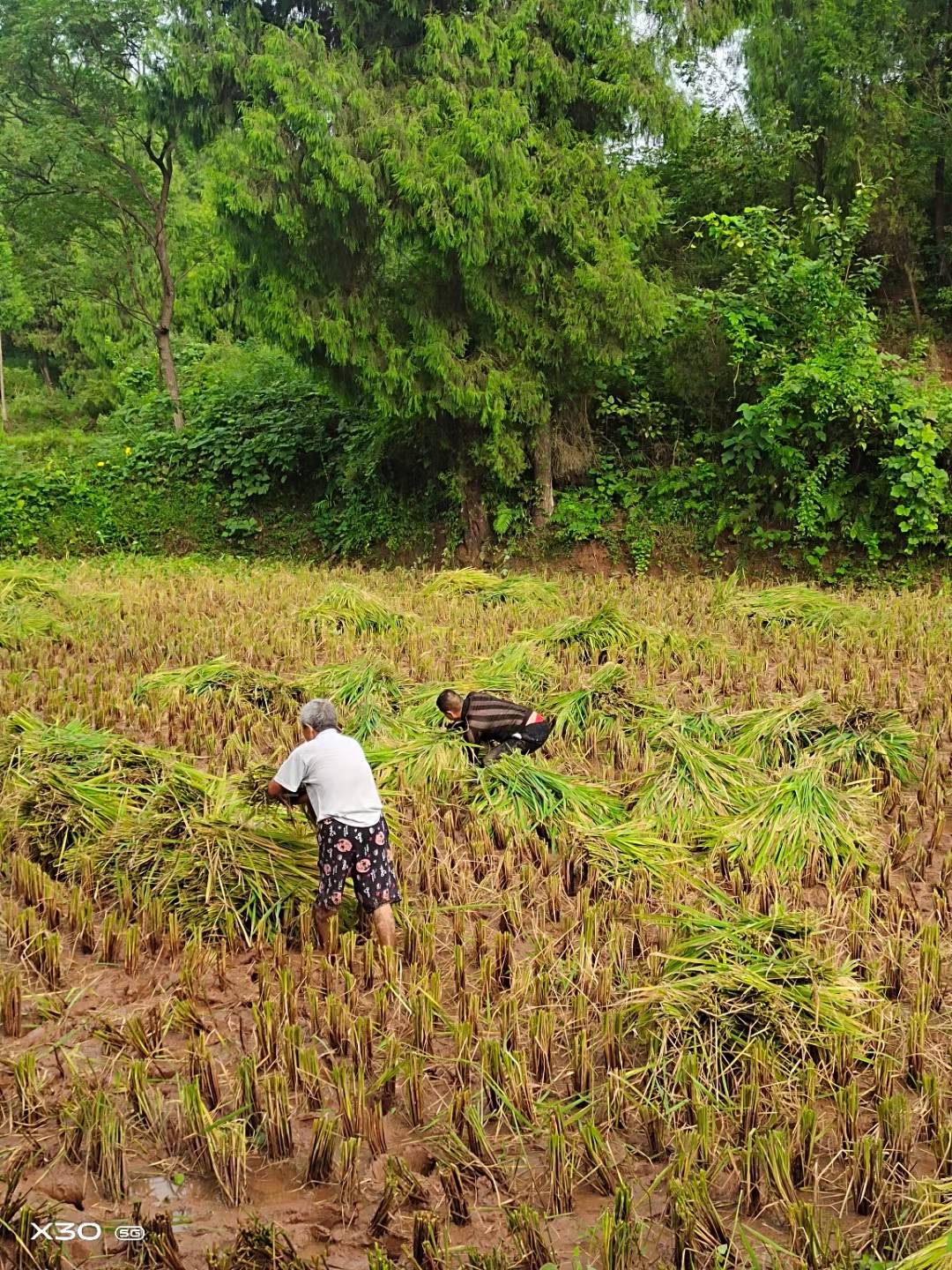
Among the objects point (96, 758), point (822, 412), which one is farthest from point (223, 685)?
point (822, 412)

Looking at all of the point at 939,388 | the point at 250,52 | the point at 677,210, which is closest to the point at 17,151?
the point at 250,52

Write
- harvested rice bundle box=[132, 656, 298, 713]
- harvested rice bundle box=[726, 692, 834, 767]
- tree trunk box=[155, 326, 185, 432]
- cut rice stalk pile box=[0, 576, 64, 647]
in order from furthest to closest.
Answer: tree trunk box=[155, 326, 185, 432]
cut rice stalk pile box=[0, 576, 64, 647]
harvested rice bundle box=[132, 656, 298, 713]
harvested rice bundle box=[726, 692, 834, 767]

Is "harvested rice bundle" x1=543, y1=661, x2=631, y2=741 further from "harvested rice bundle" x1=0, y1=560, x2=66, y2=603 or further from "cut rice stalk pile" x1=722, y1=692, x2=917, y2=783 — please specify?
"harvested rice bundle" x1=0, y1=560, x2=66, y2=603

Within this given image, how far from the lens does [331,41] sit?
1198 centimetres

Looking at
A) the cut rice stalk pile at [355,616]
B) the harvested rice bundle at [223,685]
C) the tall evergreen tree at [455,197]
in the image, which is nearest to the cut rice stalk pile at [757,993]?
the harvested rice bundle at [223,685]

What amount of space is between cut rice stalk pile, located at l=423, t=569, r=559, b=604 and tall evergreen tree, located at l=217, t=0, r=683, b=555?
6.38 feet

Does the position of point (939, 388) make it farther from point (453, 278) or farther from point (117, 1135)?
point (117, 1135)

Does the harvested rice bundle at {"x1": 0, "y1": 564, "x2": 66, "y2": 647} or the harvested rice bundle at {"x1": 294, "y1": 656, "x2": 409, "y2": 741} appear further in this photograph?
the harvested rice bundle at {"x1": 0, "y1": 564, "x2": 66, "y2": 647}

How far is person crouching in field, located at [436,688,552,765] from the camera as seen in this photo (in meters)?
5.49

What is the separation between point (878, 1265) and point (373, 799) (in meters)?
2.24

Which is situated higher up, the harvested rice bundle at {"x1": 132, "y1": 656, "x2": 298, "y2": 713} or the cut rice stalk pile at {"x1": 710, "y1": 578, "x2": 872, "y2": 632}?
the cut rice stalk pile at {"x1": 710, "y1": 578, "x2": 872, "y2": 632}

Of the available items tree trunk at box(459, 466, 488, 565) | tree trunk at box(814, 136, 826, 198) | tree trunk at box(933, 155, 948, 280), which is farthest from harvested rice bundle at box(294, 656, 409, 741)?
tree trunk at box(933, 155, 948, 280)

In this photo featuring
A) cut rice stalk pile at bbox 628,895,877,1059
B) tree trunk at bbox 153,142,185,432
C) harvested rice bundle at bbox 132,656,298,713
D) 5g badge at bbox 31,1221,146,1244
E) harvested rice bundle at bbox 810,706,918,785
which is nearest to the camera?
5g badge at bbox 31,1221,146,1244

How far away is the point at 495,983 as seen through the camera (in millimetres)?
3756
